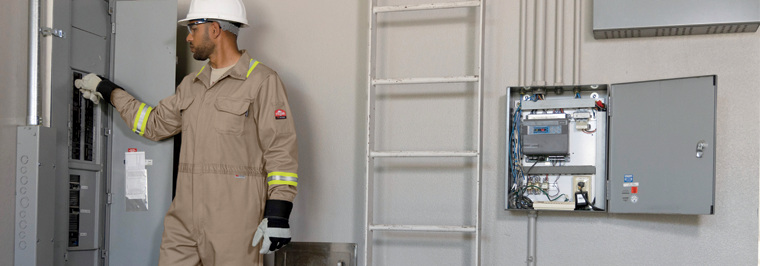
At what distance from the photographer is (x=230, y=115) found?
2688mm

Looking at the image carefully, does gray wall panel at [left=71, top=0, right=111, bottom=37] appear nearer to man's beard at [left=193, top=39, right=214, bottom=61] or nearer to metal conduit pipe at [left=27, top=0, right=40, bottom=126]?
metal conduit pipe at [left=27, top=0, right=40, bottom=126]

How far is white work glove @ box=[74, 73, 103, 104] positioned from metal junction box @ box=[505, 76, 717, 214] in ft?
6.03

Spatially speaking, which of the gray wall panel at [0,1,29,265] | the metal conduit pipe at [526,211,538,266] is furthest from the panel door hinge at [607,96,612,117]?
the gray wall panel at [0,1,29,265]

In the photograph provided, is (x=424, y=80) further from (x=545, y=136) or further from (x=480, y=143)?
(x=545, y=136)

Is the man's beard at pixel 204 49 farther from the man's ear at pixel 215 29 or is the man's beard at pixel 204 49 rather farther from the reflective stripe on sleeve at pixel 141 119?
the reflective stripe on sleeve at pixel 141 119

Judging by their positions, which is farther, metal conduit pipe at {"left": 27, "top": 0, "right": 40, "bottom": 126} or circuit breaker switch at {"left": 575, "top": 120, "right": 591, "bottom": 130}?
circuit breaker switch at {"left": 575, "top": 120, "right": 591, "bottom": 130}

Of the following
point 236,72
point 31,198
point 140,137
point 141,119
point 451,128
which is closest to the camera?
point 31,198

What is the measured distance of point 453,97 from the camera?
122 inches

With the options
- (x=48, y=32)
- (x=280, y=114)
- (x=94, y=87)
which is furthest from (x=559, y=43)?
(x=48, y=32)

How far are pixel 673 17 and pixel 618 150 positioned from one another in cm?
61

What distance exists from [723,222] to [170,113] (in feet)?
8.00

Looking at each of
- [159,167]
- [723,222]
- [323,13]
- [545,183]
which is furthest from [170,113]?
[723,222]

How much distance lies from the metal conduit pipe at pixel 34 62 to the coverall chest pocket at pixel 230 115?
71cm

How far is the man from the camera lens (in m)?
2.60
